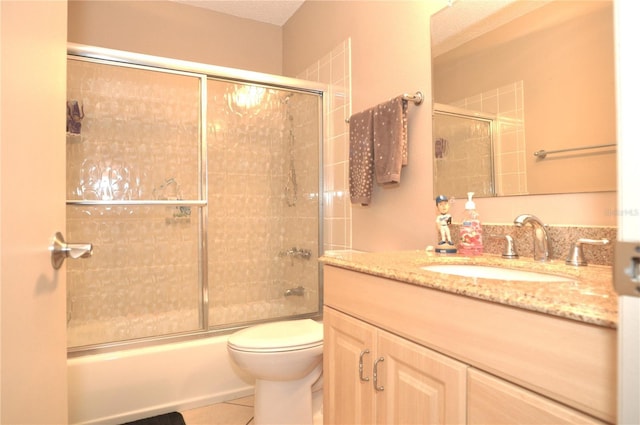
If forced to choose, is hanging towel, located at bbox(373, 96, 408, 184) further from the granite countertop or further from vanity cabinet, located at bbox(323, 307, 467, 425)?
vanity cabinet, located at bbox(323, 307, 467, 425)

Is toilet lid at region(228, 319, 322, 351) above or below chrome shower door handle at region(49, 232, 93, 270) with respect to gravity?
below

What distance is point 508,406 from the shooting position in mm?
632

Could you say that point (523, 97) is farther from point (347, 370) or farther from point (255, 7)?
point (255, 7)

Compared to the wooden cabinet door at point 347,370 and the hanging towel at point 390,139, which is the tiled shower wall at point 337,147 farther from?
the wooden cabinet door at point 347,370

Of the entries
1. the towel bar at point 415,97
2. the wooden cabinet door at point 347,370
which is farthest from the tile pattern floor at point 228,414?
the towel bar at point 415,97

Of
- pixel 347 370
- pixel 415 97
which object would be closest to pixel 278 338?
pixel 347 370

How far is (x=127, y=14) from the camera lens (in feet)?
7.82

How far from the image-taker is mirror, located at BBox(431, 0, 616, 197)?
3.27ft

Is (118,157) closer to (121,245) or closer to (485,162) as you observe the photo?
(121,245)

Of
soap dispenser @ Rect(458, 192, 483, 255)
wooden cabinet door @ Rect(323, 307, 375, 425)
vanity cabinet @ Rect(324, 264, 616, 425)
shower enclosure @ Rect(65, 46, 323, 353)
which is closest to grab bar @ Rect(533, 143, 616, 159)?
soap dispenser @ Rect(458, 192, 483, 255)

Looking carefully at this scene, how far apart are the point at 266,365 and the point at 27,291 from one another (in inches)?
39.8

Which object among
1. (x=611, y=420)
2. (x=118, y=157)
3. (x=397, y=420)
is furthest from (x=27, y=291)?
(x=118, y=157)

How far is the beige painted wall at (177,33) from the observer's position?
229 cm

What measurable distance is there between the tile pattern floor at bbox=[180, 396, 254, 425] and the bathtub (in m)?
0.04
